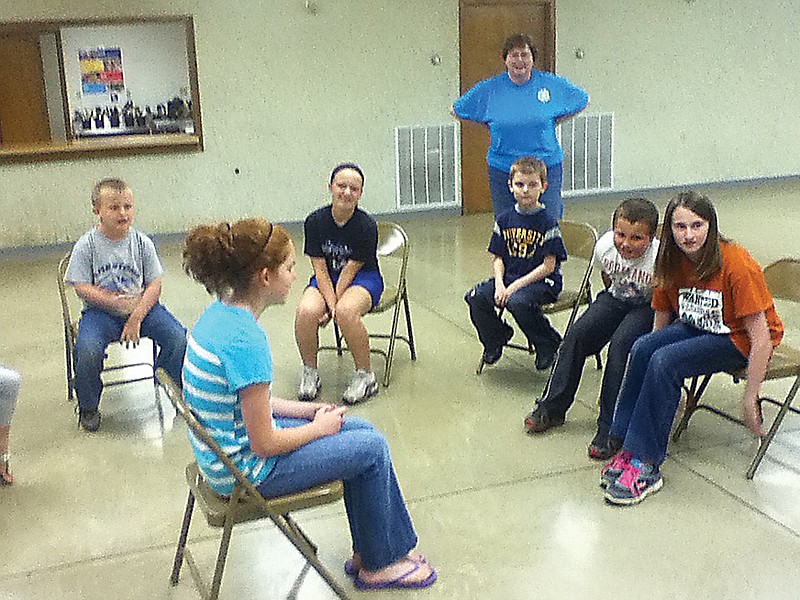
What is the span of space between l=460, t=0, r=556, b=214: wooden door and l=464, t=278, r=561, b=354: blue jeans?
5.00 m

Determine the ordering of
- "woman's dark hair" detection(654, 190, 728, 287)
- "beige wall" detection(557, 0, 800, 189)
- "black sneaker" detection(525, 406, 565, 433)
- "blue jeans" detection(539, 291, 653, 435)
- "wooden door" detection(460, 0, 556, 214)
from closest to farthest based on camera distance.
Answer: "woman's dark hair" detection(654, 190, 728, 287) < "blue jeans" detection(539, 291, 653, 435) < "black sneaker" detection(525, 406, 565, 433) < "wooden door" detection(460, 0, 556, 214) < "beige wall" detection(557, 0, 800, 189)

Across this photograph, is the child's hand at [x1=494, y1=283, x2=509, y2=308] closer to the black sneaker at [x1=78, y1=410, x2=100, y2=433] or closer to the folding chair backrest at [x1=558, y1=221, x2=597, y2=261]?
the folding chair backrest at [x1=558, y1=221, x2=597, y2=261]

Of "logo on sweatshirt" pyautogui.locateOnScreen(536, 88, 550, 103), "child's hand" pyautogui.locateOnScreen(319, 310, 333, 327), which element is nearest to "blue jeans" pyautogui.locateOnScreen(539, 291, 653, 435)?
"child's hand" pyautogui.locateOnScreen(319, 310, 333, 327)

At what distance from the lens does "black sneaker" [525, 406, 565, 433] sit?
3537 mm

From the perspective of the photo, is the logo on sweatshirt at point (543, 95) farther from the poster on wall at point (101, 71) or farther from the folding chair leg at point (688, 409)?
the poster on wall at point (101, 71)

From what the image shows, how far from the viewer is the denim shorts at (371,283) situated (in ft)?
13.3

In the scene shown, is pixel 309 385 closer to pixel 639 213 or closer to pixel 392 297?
pixel 392 297

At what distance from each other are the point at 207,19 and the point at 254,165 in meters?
1.31

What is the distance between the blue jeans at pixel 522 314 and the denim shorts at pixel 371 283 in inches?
16.9

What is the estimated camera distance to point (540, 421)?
11.6ft

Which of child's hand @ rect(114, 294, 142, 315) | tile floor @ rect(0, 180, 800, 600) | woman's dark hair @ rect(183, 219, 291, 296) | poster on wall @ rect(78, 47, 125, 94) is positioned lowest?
tile floor @ rect(0, 180, 800, 600)

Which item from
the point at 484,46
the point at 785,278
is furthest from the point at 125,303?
the point at 484,46

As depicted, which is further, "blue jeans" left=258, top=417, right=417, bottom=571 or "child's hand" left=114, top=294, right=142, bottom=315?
"child's hand" left=114, top=294, right=142, bottom=315

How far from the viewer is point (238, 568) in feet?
8.67
